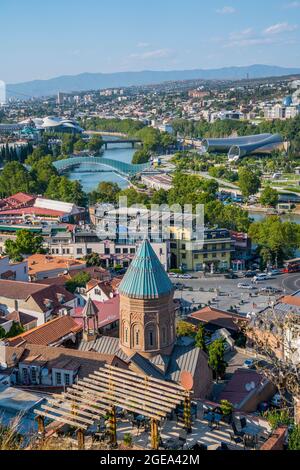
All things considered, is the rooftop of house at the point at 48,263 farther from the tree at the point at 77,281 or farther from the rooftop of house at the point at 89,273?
the tree at the point at 77,281

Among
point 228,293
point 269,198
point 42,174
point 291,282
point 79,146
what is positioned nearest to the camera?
point 228,293

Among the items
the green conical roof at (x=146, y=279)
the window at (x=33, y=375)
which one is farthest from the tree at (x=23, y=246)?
the green conical roof at (x=146, y=279)

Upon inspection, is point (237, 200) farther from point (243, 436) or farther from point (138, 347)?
point (243, 436)

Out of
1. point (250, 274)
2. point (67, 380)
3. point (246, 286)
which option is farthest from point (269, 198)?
point (67, 380)

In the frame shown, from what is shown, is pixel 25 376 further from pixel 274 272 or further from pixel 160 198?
pixel 160 198

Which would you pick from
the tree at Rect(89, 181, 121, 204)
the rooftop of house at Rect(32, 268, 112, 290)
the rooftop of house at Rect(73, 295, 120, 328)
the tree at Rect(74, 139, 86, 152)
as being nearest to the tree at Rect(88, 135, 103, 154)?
the tree at Rect(74, 139, 86, 152)

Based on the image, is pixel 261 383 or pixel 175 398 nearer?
pixel 175 398
